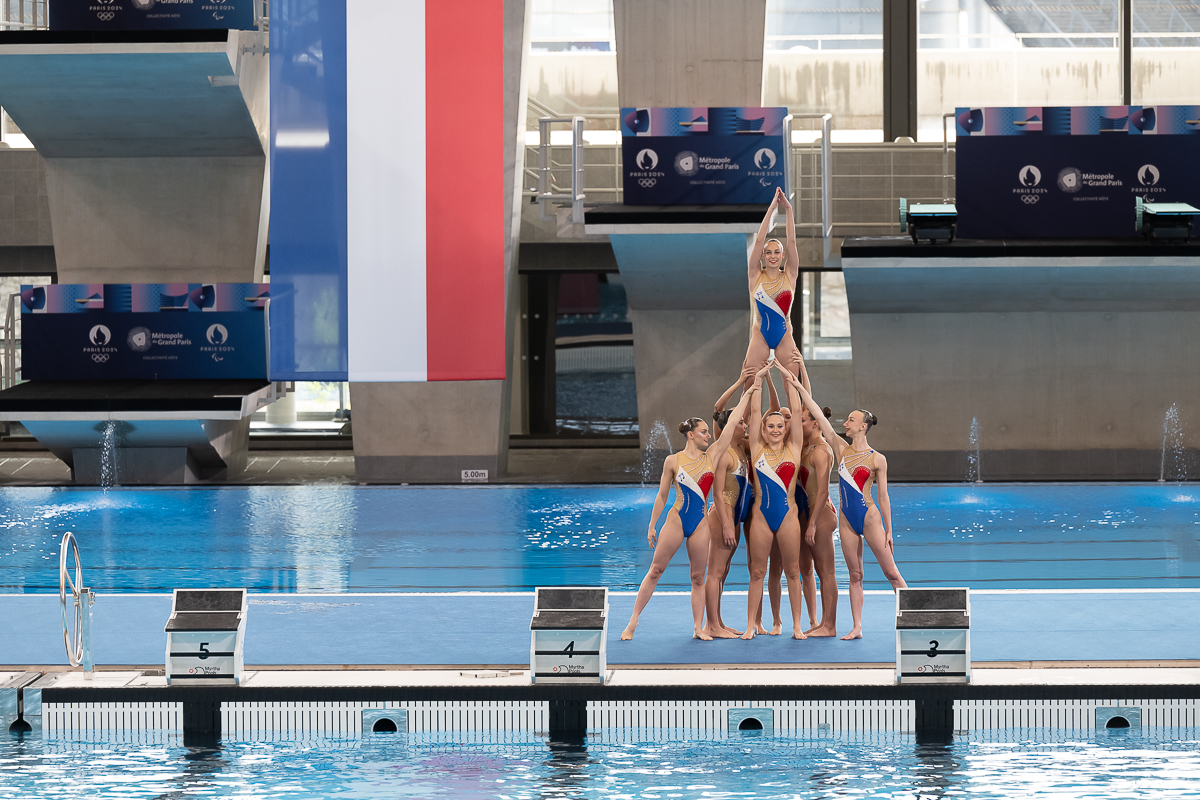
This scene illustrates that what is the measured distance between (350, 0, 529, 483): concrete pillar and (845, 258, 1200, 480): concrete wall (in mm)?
3785

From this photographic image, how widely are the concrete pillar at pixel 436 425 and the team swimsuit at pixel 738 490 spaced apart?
7.79 metres

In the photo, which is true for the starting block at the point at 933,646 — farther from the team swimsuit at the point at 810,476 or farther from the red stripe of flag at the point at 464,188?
the red stripe of flag at the point at 464,188

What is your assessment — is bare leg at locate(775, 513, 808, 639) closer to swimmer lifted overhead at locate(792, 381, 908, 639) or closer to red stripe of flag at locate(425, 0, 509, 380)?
swimmer lifted overhead at locate(792, 381, 908, 639)

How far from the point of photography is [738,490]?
802 centimetres

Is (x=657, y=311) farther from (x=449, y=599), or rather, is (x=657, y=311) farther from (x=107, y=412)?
(x=449, y=599)

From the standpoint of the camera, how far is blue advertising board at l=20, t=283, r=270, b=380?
51.4ft

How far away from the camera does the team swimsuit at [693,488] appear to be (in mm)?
7762

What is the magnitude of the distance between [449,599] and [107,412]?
6.66 m

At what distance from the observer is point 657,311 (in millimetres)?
15969

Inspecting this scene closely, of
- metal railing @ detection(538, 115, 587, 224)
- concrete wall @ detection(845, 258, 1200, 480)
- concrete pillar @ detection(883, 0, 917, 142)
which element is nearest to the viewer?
metal railing @ detection(538, 115, 587, 224)

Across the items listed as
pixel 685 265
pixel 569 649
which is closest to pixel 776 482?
pixel 569 649

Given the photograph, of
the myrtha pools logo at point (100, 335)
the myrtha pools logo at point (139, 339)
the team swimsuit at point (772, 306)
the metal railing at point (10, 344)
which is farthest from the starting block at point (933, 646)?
the metal railing at point (10, 344)

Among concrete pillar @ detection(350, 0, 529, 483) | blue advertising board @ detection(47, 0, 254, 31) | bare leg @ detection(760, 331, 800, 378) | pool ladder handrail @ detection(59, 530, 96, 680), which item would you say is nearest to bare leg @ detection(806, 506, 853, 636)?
bare leg @ detection(760, 331, 800, 378)

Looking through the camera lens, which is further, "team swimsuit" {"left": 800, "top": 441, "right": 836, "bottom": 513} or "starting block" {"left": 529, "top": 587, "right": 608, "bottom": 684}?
"team swimsuit" {"left": 800, "top": 441, "right": 836, "bottom": 513}
